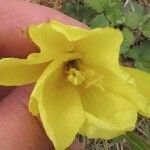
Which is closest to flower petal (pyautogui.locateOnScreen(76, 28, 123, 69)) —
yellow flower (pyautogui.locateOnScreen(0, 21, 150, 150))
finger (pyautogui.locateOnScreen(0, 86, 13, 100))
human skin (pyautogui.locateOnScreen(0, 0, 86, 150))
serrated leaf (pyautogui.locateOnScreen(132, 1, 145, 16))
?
yellow flower (pyautogui.locateOnScreen(0, 21, 150, 150))

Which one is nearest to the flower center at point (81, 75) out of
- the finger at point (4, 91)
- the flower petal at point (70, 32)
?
the flower petal at point (70, 32)

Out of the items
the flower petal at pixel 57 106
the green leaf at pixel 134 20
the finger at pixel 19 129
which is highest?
the flower petal at pixel 57 106

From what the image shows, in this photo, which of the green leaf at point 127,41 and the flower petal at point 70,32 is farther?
the green leaf at point 127,41

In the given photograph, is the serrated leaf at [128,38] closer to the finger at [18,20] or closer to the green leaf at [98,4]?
the green leaf at [98,4]

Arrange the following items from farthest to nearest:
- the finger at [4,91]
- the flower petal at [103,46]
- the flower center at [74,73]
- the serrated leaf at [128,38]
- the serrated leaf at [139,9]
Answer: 1. the serrated leaf at [139,9]
2. the serrated leaf at [128,38]
3. the finger at [4,91]
4. the flower center at [74,73]
5. the flower petal at [103,46]

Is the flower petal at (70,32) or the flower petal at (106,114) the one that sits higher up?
the flower petal at (70,32)

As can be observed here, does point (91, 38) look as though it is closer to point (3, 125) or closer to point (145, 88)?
point (145, 88)

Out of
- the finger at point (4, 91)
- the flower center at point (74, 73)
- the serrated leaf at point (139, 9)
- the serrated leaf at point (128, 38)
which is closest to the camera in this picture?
the flower center at point (74, 73)
